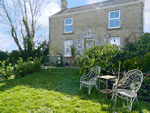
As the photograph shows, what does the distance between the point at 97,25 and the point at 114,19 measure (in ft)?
5.46

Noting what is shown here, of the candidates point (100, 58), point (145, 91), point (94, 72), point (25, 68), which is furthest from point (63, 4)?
point (145, 91)

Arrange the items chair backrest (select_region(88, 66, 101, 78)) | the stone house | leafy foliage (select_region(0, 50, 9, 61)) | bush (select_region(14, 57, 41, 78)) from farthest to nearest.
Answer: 1. leafy foliage (select_region(0, 50, 9, 61))
2. the stone house
3. bush (select_region(14, 57, 41, 78))
4. chair backrest (select_region(88, 66, 101, 78))

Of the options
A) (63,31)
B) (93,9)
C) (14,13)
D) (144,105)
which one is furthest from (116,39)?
(14,13)

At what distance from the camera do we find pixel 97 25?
11586mm

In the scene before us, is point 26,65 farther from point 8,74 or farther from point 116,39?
point 116,39

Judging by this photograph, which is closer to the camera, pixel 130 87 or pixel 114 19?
pixel 130 87

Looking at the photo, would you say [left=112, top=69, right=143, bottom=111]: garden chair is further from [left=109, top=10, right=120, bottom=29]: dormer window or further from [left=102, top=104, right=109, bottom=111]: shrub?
[left=109, top=10, right=120, bottom=29]: dormer window

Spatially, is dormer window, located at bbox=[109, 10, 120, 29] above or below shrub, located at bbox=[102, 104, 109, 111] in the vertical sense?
above

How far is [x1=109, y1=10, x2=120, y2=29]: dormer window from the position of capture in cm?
1086

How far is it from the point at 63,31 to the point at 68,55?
2916mm

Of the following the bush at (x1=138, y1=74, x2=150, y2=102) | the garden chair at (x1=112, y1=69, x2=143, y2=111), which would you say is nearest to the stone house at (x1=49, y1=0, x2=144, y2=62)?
the bush at (x1=138, y1=74, x2=150, y2=102)

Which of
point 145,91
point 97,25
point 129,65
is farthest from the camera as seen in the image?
point 97,25

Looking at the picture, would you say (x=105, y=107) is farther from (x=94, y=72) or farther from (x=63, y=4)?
(x=63, y=4)

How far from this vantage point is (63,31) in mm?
13398
